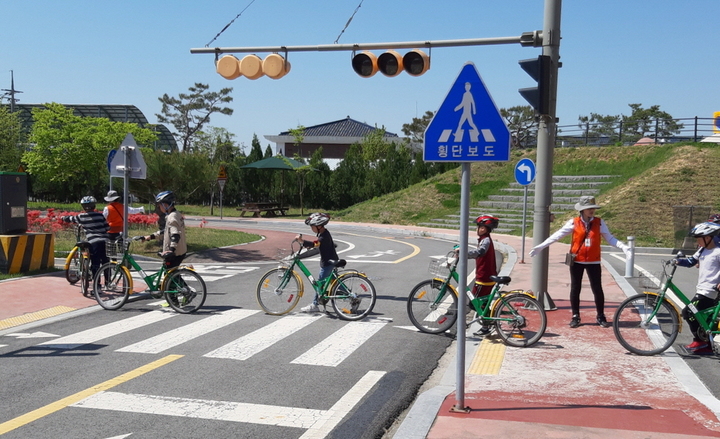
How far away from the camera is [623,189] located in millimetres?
29984

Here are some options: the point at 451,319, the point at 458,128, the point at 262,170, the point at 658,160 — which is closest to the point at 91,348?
Answer: the point at 451,319

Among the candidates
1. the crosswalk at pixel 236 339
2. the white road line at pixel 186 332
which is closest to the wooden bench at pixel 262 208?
the crosswalk at pixel 236 339

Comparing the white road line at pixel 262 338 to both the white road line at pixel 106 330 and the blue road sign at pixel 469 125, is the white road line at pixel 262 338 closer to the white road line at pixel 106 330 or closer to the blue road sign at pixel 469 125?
the white road line at pixel 106 330

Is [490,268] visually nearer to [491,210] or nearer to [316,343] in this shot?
[316,343]

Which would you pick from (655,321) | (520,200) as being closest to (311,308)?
(655,321)

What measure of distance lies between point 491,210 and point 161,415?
95.6 feet

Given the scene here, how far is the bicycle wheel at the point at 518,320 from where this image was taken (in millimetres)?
7840

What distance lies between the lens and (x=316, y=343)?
316 inches

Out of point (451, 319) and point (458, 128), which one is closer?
point (458, 128)

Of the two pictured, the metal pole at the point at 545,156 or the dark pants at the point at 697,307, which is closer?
the dark pants at the point at 697,307

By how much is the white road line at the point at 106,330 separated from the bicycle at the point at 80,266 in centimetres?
205

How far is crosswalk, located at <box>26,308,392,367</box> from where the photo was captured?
748 centimetres

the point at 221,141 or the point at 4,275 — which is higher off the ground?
the point at 221,141

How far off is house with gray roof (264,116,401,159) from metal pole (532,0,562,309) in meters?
65.5
